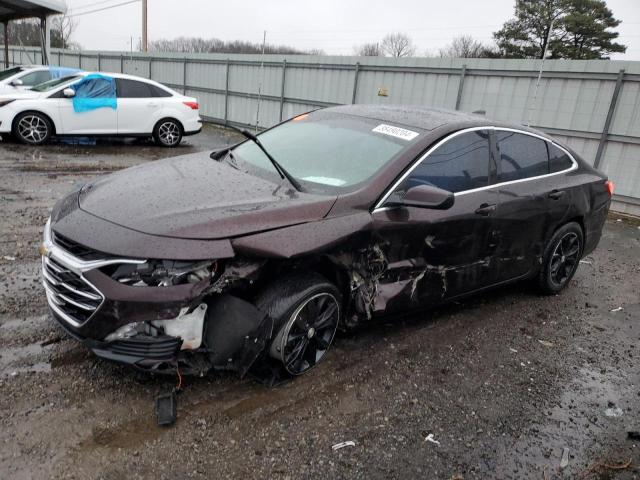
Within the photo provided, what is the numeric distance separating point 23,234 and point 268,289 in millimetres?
3607

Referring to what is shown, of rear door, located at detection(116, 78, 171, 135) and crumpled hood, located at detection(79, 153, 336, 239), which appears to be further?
rear door, located at detection(116, 78, 171, 135)

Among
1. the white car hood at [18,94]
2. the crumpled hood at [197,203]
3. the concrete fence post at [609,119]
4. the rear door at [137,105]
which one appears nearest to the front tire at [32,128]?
the white car hood at [18,94]

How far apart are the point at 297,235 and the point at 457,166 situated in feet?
5.08

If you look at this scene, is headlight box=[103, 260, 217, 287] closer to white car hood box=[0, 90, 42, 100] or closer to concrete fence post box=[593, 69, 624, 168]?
concrete fence post box=[593, 69, 624, 168]

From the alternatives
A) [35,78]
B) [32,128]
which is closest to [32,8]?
[35,78]

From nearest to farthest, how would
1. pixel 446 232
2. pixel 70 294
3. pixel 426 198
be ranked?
1. pixel 70 294
2. pixel 426 198
3. pixel 446 232

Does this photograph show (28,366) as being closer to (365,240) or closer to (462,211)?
(365,240)

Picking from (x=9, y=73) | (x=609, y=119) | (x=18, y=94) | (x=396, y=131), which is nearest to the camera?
(x=396, y=131)

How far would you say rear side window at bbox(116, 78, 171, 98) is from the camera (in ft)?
35.8

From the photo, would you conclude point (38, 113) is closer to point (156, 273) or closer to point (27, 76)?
point (27, 76)

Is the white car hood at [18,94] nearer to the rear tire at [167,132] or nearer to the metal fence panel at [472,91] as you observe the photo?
the rear tire at [167,132]

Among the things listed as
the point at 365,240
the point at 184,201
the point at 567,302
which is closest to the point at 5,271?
the point at 184,201

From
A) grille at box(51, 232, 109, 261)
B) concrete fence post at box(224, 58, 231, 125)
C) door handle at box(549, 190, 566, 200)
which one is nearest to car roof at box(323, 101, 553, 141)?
door handle at box(549, 190, 566, 200)

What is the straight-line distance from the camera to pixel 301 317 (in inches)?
119
